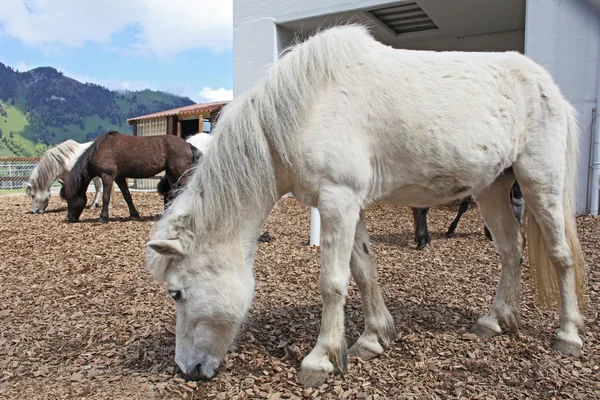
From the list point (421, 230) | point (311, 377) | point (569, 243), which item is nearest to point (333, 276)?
point (311, 377)

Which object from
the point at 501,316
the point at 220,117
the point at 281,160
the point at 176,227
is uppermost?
the point at 220,117

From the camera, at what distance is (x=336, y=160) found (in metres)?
2.22

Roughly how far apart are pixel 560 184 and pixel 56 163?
12.5 m

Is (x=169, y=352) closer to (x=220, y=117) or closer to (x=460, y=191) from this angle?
(x=220, y=117)

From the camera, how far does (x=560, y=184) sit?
9.08 feet

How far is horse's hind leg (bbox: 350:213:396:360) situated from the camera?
275 cm

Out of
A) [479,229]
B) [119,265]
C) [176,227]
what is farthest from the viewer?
[479,229]

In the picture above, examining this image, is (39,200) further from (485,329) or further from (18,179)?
(485,329)

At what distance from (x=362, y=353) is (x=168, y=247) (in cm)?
134

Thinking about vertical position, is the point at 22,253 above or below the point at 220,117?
below

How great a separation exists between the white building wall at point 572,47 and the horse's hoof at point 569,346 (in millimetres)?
6573

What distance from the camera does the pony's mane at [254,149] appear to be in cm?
233

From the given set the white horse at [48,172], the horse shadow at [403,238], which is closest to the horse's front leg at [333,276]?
the horse shadow at [403,238]

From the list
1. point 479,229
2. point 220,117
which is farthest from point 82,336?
point 479,229
